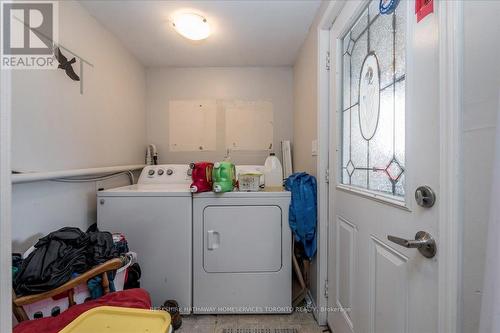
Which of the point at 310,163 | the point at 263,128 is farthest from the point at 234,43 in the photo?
the point at 310,163

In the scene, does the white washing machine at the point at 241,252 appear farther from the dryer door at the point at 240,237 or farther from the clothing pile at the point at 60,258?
the clothing pile at the point at 60,258

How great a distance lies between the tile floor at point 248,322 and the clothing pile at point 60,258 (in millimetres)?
856

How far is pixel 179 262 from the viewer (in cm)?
174

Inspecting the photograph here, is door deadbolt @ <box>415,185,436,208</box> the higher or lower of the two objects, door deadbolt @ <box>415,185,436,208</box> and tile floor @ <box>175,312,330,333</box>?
the higher

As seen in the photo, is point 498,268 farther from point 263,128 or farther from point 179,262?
point 263,128

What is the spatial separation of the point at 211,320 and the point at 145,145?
2055 millimetres

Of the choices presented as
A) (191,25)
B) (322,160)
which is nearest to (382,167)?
(322,160)

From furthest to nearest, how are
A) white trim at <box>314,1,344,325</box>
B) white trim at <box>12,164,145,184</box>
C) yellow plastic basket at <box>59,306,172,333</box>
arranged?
white trim at <box>314,1,344,325</box>, white trim at <box>12,164,145,184</box>, yellow plastic basket at <box>59,306,172,333</box>

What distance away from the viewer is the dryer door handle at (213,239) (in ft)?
5.78

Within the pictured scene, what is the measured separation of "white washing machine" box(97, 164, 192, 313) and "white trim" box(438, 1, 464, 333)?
152cm

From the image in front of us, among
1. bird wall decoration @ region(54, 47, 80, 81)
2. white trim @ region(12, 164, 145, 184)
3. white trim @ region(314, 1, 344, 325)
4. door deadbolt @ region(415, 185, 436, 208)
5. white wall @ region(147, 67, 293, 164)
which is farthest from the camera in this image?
white wall @ region(147, 67, 293, 164)

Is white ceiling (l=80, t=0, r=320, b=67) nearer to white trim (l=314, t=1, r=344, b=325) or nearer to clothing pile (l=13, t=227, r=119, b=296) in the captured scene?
white trim (l=314, t=1, r=344, b=325)

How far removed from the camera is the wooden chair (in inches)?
40.5

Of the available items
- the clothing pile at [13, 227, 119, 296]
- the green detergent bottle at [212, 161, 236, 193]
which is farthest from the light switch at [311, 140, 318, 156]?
the clothing pile at [13, 227, 119, 296]
